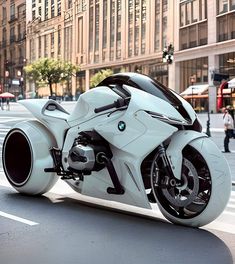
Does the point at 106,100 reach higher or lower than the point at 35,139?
higher

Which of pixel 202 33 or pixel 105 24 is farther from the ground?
pixel 105 24

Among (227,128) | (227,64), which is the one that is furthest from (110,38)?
(227,128)

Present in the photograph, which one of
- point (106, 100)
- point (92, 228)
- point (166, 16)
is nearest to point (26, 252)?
point (92, 228)

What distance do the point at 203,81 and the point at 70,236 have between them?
162 feet

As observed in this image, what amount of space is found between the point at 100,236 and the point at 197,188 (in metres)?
1.11

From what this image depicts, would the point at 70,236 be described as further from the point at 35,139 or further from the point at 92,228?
the point at 35,139

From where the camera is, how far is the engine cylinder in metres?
6.68

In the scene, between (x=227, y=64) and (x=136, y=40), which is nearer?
(x=227, y=64)

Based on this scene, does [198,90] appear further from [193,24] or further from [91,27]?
[91,27]

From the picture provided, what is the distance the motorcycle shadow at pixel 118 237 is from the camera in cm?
428

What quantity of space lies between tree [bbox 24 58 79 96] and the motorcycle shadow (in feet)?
187

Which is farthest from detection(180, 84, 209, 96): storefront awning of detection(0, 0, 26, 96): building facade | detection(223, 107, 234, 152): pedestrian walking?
detection(223, 107, 234, 152): pedestrian walking

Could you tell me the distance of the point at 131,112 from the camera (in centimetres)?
541

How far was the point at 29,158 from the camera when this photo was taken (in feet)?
22.7
